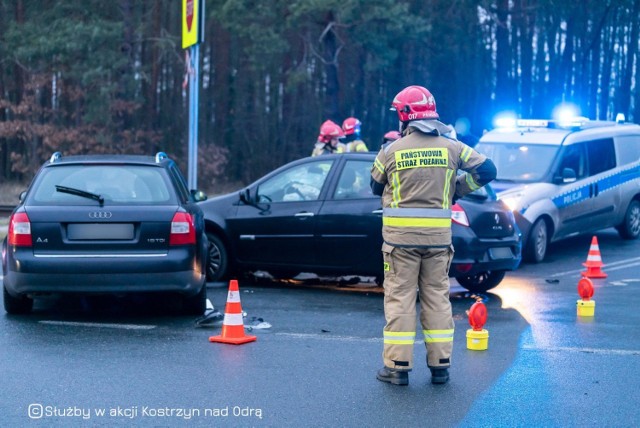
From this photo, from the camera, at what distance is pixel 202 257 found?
29.7ft

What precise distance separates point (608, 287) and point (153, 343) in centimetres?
589

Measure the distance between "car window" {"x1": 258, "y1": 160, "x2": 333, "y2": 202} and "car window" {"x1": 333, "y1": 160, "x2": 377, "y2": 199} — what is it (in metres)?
0.20

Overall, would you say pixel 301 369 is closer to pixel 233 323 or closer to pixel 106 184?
pixel 233 323

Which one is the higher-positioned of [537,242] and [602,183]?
[602,183]

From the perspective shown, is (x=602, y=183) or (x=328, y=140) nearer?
(x=328, y=140)

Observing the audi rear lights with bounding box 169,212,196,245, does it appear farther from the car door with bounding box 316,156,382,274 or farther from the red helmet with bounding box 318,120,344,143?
the red helmet with bounding box 318,120,344,143

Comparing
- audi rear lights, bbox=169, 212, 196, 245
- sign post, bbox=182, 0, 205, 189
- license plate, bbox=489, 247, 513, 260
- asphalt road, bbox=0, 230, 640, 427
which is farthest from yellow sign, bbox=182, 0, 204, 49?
audi rear lights, bbox=169, 212, 196, 245

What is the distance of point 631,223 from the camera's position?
16.7 meters

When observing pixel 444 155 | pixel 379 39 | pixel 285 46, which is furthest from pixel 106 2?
pixel 444 155

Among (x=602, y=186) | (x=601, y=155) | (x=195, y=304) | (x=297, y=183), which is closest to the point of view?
(x=195, y=304)

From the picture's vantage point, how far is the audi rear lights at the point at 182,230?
8.72 meters

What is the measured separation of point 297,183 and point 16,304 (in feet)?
11.1

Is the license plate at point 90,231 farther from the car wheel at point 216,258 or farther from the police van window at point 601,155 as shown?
the police van window at point 601,155

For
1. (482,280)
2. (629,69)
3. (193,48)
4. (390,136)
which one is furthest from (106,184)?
(629,69)
